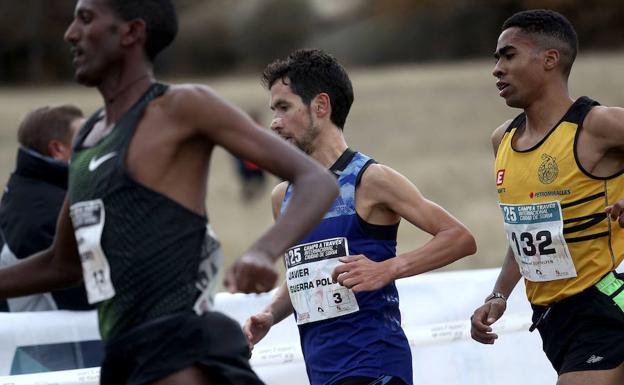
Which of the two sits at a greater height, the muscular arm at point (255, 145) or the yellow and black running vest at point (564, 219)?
the muscular arm at point (255, 145)

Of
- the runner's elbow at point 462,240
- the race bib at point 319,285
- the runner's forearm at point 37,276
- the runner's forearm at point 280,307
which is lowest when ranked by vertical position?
the runner's forearm at point 280,307

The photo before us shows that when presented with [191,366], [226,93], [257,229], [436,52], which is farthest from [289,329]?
[436,52]

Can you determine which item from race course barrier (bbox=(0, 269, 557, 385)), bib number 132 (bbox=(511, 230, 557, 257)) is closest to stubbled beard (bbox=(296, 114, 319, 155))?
bib number 132 (bbox=(511, 230, 557, 257))

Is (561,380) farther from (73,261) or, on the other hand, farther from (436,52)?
(436,52)

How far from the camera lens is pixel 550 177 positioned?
516 centimetres

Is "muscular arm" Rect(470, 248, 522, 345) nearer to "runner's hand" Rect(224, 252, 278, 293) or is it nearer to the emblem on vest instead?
the emblem on vest

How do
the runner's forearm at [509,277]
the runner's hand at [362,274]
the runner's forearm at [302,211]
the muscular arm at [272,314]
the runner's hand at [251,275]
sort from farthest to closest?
1. the runner's forearm at [509,277]
2. the muscular arm at [272,314]
3. the runner's hand at [362,274]
4. the runner's forearm at [302,211]
5. the runner's hand at [251,275]

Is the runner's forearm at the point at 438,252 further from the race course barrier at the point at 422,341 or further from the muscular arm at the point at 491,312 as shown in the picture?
the race course barrier at the point at 422,341

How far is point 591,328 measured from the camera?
511cm

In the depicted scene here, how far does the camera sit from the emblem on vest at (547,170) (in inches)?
203

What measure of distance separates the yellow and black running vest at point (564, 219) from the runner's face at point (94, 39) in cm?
226

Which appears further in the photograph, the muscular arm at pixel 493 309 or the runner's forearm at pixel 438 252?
the muscular arm at pixel 493 309

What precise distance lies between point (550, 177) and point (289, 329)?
2.16 meters

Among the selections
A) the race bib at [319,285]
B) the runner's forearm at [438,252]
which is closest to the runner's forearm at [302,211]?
the runner's forearm at [438,252]
